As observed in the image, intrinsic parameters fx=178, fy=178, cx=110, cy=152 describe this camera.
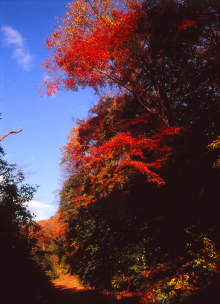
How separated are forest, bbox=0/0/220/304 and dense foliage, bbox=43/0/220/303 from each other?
45 mm

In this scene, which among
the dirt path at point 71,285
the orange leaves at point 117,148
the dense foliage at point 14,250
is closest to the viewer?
the dense foliage at point 14,250

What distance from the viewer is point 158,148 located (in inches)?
317

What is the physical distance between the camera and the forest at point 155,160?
6441 mm

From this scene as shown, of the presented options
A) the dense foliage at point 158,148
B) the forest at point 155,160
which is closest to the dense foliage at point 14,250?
the forest at point 155,160

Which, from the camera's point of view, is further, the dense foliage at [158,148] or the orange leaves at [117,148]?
the orange leaves at [117,148]

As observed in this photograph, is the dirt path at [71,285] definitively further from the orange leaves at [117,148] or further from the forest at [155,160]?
the orange leaves at [117,148]

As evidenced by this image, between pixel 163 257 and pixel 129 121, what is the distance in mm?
7194

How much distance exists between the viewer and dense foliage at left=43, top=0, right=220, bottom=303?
6584 millimetres

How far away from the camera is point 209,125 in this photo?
290 inches

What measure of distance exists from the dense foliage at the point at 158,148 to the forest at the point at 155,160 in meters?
0.04

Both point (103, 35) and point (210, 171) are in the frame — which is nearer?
point (210, 171)

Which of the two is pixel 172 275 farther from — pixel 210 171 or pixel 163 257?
pixel 210 171

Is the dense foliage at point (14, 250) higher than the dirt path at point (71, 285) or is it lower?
higher

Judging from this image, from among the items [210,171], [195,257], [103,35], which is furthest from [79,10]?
[195,257]
